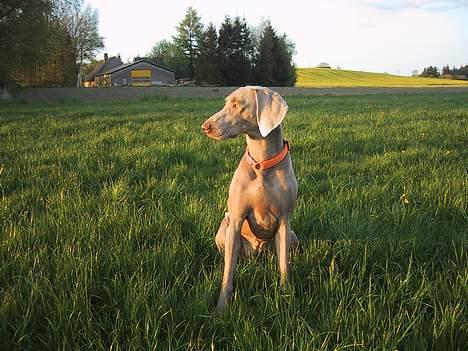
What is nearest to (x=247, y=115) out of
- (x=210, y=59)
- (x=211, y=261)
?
(x=211, y=261)

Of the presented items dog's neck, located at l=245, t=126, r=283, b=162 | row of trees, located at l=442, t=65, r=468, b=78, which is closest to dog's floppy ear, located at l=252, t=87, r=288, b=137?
dog's neck, located at l=245, t=126, r=283, b=162

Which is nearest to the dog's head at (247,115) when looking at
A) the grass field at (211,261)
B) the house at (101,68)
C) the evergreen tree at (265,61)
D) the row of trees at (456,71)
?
the grass field at (211,261)

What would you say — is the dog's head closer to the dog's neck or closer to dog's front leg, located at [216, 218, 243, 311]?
the dog's neck

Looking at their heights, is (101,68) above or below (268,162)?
above

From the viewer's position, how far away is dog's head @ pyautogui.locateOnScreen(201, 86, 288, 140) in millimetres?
2383

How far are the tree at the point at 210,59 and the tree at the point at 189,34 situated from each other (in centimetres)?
1096

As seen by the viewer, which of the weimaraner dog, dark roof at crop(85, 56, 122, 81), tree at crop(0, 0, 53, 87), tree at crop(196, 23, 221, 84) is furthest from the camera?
dark roof at crop(85, 56, 122, 81)

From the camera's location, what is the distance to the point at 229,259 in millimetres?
2494

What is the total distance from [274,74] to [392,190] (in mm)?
47862

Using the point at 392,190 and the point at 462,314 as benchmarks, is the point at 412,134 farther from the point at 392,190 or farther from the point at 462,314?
the point at 462,314

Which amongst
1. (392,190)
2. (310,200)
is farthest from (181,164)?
(392,190)

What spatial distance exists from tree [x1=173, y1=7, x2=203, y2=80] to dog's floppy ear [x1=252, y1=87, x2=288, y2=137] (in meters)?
57.7

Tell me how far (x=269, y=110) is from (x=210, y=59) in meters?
45.9

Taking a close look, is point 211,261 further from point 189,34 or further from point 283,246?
point 189,34
